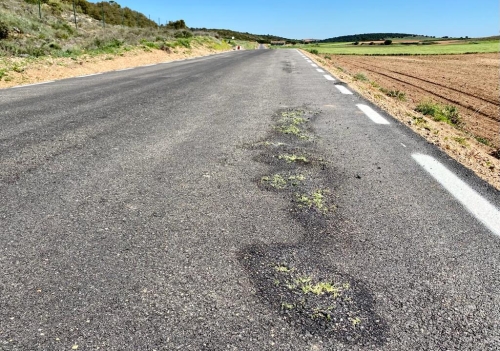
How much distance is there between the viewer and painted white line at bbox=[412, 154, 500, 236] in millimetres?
2531

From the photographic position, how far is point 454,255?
211cm

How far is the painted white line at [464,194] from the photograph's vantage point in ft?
8.30

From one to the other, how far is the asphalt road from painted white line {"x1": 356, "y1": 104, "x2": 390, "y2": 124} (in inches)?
46.5

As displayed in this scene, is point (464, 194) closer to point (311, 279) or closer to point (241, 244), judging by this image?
point (311, 279)

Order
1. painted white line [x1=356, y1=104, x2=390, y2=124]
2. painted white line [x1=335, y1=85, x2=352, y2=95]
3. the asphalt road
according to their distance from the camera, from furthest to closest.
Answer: painted white line [x1=335, y1=85, x2=352, y2=95] < painted white line [x1=356, y1=104, x2=390, y2=124] < the asphalt road

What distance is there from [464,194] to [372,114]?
3239 millimetres

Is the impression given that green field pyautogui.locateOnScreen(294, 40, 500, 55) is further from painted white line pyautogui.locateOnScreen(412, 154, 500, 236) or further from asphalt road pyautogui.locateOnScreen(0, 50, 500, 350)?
asphalt road pyautogui.locateOnScreen(0, 50, 500, 350)

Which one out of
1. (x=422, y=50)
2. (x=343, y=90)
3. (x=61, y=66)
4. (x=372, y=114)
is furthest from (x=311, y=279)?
(x=422, y=50)

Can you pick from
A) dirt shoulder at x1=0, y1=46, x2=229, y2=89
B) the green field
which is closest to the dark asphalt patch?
dirt shoulder at x1=0, y1=46, x2=229, y2=89

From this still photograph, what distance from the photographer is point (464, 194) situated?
2.95 m

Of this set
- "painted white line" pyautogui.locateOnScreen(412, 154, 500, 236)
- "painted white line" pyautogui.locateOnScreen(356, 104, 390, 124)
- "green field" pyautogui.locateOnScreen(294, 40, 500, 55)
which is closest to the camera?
"painted white line" pyautogui.locateOnScreen(412, 154, 500, 236)

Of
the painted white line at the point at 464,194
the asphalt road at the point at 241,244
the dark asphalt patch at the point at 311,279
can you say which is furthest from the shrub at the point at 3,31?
the painted white line at the point at 464,194

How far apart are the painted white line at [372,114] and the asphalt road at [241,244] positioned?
1.18m

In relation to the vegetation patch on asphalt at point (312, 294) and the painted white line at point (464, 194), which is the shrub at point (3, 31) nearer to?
the painted white line at point (464, 194)
